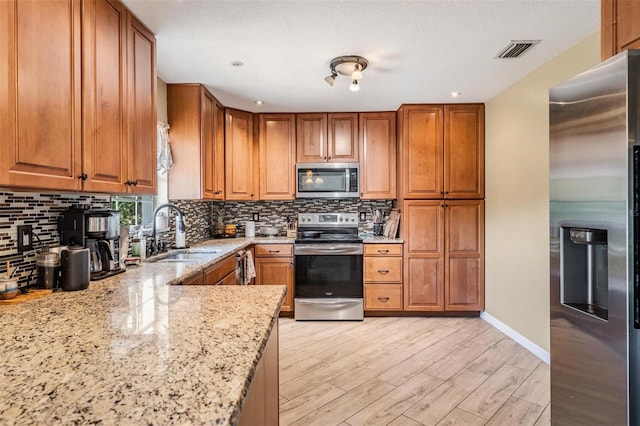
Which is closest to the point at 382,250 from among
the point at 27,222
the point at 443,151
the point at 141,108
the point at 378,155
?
the point at 378,155

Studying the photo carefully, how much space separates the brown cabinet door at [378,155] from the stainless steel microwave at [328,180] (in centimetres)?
12

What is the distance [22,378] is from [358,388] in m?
2.02

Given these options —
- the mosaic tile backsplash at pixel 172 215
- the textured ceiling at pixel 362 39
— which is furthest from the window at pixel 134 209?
the textured ceiling at pixel 362 39

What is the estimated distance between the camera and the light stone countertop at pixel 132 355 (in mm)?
621

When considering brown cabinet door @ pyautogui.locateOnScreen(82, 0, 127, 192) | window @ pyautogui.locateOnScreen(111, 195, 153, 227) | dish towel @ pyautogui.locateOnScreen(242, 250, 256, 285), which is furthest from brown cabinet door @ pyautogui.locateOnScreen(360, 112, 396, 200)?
brown cabinet door @ pyautogui.locateOnScreen(82, 0, 127, 192)

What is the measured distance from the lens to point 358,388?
2.34m

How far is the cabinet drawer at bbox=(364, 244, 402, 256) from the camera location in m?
3.83

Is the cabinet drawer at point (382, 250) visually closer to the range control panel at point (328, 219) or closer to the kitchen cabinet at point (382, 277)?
the kitchen cabinet at point (382, 277)

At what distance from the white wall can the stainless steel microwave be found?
1449 millimetres

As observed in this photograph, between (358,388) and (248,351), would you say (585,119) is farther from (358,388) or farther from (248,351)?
(358,388)

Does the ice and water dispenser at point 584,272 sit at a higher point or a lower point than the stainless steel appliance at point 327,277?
higher

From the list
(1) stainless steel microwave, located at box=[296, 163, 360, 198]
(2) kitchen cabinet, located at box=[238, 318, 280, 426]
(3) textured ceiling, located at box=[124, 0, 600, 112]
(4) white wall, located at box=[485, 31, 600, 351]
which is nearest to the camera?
(2) kitchen cabinet, located at box=[238, 318, 280, 426]

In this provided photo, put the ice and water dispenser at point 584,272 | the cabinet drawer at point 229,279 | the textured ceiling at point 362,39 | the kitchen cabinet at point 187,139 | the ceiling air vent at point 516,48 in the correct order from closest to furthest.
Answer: the ice and water dispenser at point 584,272, the textured ceiling at point 362,39, the ceiling air vent at point 516,48, the cabinet drawer at point 229,279, the kitchen cabinet at point 187,139

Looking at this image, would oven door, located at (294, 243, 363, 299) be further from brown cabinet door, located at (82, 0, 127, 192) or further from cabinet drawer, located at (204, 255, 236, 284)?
brown cabinet door, located at (82, 0, 127, 192)
